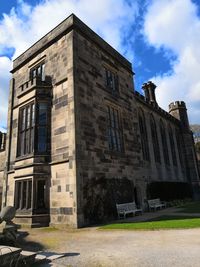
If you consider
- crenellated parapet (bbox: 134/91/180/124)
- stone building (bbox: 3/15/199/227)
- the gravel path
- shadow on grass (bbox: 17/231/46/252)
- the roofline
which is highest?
the roofline

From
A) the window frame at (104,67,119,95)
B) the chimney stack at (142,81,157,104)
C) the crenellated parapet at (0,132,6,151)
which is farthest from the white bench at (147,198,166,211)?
the chimney stack at (142,81,157,104)

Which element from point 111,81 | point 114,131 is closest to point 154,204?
point 114,131

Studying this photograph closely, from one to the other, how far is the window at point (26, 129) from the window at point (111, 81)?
5.19m

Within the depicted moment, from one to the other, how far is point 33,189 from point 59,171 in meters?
1.61

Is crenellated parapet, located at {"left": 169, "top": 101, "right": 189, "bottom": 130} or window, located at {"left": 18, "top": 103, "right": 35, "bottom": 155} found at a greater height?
crenellated parapet, located at {"left": 169, "top": 101, "right": 189, "bottom": 130}

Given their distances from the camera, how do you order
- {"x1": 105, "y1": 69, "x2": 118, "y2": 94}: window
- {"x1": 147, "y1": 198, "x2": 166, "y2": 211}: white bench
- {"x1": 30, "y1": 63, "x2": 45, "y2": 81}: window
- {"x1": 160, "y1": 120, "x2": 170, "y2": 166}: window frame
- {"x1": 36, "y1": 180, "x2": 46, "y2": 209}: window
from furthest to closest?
{"x1": 160, "y1": 120, "x2": 170, "y2": 166}: window frame → {"x1": 147, "y1": 198, "x2": 166, "y2": 211}: white bench → {"x1": 105, "y1": 69, "x2": 118, "y2": 94}: window → {"x1": 30, "y1": 63, "x2": 45, "y2": 81}: window → {"x1": 36, "y1": 180, "x2": 46, "y2": 209}: window

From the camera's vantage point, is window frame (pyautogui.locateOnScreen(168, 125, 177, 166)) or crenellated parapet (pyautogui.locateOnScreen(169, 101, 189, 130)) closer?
window frame (pyautogui.locateOnScreen(168, 125, 177, 166))

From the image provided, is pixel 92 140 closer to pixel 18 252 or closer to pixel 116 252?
pixel 116 252

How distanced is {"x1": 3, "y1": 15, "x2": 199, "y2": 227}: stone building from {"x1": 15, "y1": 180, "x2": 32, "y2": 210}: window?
0.17ft

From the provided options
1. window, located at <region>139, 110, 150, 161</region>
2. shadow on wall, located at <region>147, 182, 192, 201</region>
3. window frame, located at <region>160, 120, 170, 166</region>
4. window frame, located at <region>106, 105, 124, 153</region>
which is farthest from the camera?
window frame, located at <region>160, 120, 170, 166</region>

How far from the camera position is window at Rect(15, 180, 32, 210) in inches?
467

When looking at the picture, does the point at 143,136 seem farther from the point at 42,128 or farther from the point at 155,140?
the point at 42,128

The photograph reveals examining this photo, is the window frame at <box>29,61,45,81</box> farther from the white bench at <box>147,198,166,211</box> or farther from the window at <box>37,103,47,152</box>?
the white bench at <box>147,198,166,211</box>

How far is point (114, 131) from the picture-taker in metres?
14.7
